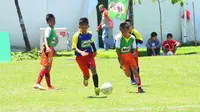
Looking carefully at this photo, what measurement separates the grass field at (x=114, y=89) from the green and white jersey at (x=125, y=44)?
2.87 feet

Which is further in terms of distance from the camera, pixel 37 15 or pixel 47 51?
pixel 37 15

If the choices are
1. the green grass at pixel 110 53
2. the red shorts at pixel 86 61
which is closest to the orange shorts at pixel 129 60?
the red shorts at pixel 86 61

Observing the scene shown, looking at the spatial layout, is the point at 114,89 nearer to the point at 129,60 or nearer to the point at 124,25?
the point at 129,60

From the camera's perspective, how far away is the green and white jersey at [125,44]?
43.2 ft

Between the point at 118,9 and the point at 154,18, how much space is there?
2.17 meters

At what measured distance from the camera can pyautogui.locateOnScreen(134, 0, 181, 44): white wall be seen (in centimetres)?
2852

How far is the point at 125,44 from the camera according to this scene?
13219 mm

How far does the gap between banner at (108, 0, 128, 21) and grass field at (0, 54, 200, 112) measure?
752 centimetres

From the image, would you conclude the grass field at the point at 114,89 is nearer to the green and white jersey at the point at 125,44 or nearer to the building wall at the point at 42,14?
the green and white jersey at the point at 125,44

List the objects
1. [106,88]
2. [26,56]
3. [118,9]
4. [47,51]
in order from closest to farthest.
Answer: [106,88]
[47,51]
[26,56]
[118,9]

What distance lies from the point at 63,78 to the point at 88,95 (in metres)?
3.57

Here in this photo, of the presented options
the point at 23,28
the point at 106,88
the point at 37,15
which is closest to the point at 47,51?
the point at 106,88

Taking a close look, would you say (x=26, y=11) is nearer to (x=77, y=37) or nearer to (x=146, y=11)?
(x=146, y=11)

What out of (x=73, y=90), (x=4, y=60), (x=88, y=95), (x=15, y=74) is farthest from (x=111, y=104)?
(x=4, y=60)
